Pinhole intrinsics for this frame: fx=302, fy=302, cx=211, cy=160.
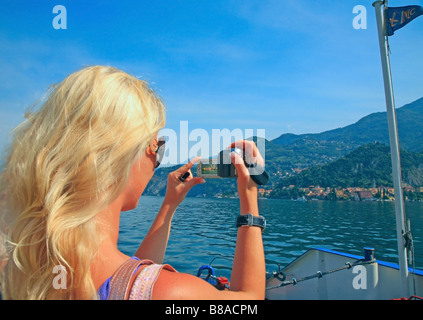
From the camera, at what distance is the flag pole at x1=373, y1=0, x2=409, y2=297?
3.82 metres

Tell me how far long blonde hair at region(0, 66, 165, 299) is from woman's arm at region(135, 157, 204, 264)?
0.56 metres

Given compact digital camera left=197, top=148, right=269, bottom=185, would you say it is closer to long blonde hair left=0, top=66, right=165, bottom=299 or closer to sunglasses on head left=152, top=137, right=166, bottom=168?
sunglasses on head left=152, top=137, right=166, bottom=168

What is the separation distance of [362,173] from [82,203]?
12770 cm

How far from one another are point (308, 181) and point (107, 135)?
119 metres

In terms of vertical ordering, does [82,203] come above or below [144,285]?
above

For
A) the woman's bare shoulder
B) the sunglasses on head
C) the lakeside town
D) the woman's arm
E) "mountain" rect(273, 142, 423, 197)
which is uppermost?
"mountain" rect(273, 142, 423, 197)

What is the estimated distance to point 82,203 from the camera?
3.10 ft

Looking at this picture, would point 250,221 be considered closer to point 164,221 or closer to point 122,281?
point 122,281

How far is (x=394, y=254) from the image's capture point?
17.9 m

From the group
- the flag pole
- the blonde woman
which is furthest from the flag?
the blonde woman

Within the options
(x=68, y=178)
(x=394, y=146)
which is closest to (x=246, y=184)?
(x=68, y=178)

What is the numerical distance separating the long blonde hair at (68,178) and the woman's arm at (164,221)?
565 millimetres
